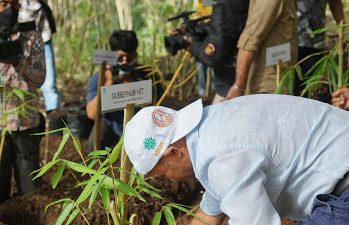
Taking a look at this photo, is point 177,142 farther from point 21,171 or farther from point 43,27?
point 43,27

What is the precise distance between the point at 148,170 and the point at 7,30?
121 cm

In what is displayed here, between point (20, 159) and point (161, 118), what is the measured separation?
4.50ft

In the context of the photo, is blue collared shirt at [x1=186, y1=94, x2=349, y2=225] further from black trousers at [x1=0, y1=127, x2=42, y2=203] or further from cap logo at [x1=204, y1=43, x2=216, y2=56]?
black trousers at [x1=0, y1=127, x2=42, y2=203]

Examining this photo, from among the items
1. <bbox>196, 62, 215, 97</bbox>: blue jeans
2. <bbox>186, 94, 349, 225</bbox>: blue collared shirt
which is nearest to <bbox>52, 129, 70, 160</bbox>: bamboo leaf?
<bbox>186, 94, 349, 225</bbox>: blue collared shirt

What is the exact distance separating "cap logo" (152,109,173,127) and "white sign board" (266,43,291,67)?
1.01 metres

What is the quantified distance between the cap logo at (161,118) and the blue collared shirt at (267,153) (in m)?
0.07

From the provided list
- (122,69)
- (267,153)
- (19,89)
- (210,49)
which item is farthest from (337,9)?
(267,153)

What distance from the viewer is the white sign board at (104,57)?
2.37 metres

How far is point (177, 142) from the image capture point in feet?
4.16

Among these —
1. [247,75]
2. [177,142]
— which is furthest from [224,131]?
[247,75]

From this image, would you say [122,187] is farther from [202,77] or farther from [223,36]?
[202,77]

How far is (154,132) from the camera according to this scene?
125 cm

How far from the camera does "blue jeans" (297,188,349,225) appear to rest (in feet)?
4.10

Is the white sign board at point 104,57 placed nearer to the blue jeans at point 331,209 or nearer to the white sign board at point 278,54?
the white sign board at point 278,54
